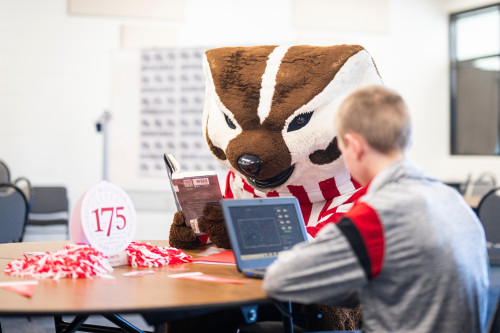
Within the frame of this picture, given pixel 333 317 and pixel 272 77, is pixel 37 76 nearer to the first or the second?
pixel 272 77

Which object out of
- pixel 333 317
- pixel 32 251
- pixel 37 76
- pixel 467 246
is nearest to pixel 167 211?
pixel 37 76

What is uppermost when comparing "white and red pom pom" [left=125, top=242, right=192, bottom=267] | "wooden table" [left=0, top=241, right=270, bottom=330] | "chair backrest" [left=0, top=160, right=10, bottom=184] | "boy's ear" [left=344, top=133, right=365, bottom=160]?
"boy's ear" [left=344, top=133, right=365, bottom=160]

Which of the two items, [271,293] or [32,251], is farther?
[32,251]

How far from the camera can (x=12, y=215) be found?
11.0 ft

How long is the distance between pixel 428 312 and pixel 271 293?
301 mm

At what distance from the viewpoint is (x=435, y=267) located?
1.01m

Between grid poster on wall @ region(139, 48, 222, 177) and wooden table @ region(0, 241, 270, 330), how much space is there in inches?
109

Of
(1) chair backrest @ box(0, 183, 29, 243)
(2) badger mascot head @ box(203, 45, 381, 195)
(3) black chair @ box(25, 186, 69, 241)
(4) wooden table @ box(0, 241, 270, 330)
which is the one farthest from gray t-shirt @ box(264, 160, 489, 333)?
(3) black chair @ box(25, 186, 69, 241)

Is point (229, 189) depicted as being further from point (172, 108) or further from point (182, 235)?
point (172, 108)

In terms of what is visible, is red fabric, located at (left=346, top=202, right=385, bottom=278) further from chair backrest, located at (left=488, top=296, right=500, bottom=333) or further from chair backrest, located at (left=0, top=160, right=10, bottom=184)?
chair backrest, located at (left=0, top=160, right=10, bottom=184)

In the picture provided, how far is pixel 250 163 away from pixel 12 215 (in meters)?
2.23

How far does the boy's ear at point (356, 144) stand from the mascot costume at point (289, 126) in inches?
22.7

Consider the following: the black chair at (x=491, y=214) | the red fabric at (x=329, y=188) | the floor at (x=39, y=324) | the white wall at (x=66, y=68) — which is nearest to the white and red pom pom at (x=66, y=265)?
the red fabric at (x=329, y=188)

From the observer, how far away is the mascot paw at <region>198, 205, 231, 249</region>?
1734 mm
